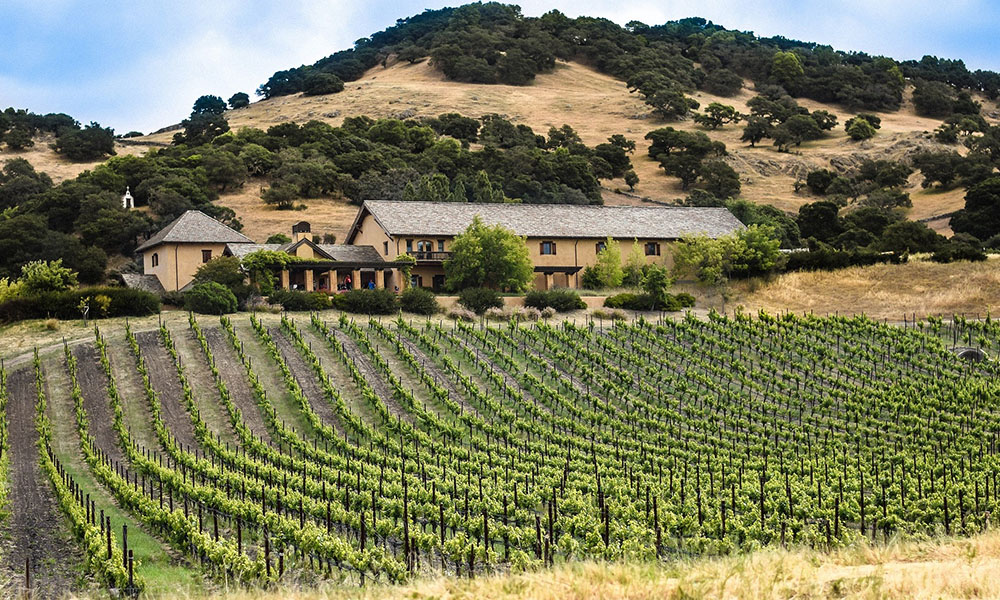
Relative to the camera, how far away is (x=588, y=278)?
6388 centimetres

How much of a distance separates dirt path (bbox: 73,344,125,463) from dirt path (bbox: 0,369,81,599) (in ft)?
6.26

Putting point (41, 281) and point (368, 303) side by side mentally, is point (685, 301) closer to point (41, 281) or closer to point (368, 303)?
point (368, 303)

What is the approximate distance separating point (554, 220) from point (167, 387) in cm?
3550

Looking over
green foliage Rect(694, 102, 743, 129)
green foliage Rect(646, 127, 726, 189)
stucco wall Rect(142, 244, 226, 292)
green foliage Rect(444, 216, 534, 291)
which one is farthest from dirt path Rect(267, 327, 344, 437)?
green foliage Rect(694, 102, 743, 129)

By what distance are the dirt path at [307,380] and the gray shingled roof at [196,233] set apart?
18.3m

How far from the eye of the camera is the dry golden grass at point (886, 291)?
5222 cm

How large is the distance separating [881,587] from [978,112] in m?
151

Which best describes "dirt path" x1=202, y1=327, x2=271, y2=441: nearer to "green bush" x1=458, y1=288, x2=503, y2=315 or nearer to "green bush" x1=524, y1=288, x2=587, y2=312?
"green bush" x1=458, y1=288, x2=503, y2=315

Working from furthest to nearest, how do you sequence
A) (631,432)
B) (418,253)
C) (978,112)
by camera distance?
1. (978,112)
2. (418,253)
3. (631,432)

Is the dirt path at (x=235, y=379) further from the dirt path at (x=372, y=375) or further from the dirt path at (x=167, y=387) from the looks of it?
the dirt path at (x=372, y=375)

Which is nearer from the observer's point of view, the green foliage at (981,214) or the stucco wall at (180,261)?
the stucco wall at (180,261)

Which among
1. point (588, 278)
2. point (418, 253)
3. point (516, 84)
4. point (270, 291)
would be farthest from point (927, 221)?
point (516, 84)

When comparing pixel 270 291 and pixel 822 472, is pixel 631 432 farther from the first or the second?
pixel 270 291

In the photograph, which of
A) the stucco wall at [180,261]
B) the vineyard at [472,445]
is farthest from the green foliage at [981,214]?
the stucco wall at [180,261]
